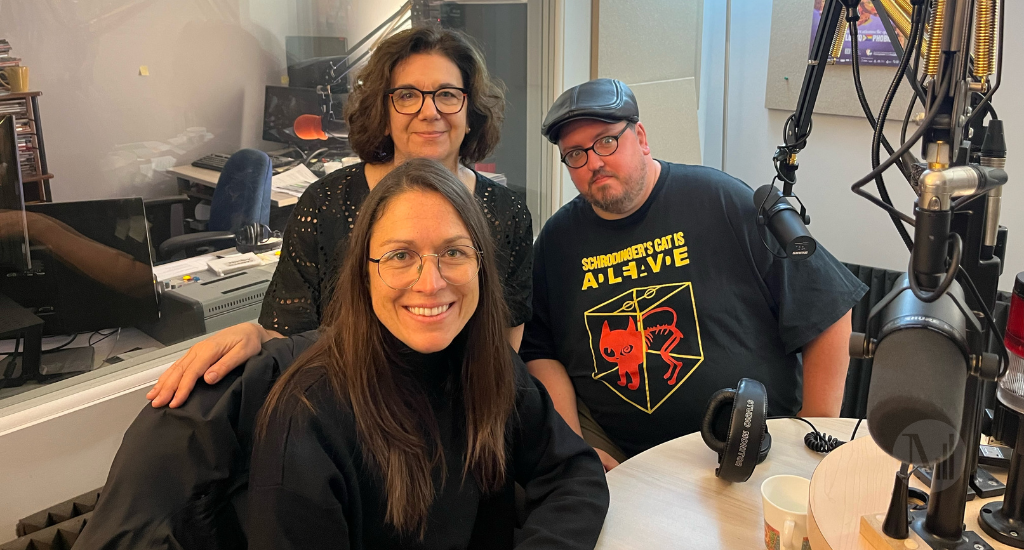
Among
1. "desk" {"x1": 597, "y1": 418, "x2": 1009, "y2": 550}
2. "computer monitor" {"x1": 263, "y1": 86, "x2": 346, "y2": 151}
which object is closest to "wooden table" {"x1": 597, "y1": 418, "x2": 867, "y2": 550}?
"desk" {"x1": 597, "y1": 418, "x2": 1009, "y2": 550}

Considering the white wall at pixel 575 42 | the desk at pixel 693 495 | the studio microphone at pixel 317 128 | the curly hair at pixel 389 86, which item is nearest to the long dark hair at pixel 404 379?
the desk at pixel 693 495

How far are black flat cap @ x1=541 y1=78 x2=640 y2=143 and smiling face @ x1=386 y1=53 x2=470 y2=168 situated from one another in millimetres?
235

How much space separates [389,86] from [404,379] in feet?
2.65

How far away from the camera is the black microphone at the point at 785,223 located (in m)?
0.97

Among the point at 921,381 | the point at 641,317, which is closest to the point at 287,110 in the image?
the point at 641,317

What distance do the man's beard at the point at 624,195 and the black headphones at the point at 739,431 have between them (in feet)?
2.06

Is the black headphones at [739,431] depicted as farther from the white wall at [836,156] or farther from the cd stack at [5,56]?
the cd stack at [5,56]

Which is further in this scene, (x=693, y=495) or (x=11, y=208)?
(x=11, y=208)

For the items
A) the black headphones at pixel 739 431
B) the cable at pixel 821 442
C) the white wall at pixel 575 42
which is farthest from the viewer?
the white wall at pixel 575 42

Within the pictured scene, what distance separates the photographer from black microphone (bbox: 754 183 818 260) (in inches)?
38.2

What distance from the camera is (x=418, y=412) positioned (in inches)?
46.1

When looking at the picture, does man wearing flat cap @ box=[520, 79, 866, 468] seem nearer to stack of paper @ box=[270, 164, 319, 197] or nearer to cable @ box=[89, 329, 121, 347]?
stack of paper @ box=[270, 164, 319, 197]

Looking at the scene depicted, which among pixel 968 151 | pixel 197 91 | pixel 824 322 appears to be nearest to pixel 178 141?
pixel 197 91

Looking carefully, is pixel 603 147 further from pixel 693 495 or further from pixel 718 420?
pixel 693 495
